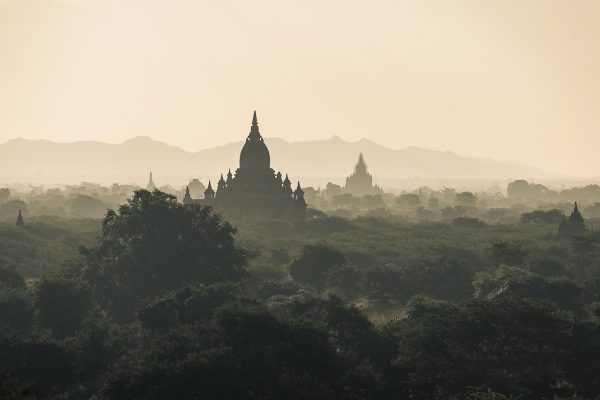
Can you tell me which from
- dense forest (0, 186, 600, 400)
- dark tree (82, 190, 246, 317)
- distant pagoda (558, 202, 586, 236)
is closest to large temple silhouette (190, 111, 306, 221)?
distant pagoda (558, 202, 586, 236)

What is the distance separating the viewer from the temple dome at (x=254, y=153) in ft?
394

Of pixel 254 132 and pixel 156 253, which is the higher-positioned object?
pixel 254 132

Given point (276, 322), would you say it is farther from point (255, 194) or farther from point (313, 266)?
point (255, 194)

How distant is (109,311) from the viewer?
189 feet

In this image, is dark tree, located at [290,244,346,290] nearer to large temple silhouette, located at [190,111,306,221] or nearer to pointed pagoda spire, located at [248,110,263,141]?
large temple silhouette, located at [190,111,306,221]

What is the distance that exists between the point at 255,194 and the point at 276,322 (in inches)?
3169

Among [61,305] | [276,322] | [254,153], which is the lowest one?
[61,305]

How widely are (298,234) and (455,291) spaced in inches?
1581

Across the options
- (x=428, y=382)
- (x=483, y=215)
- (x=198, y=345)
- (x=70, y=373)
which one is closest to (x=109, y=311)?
(x=70, y=373)

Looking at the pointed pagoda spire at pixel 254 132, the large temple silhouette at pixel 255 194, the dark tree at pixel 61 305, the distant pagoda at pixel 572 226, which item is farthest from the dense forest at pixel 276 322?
the pointed pagoda spire at pixel 254 132

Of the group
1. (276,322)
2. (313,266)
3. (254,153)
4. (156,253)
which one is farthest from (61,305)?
(254,153)

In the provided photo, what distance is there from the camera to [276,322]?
3738 centimetres

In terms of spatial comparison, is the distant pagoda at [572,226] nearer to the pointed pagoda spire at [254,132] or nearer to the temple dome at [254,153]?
the temple dome at [254,153]

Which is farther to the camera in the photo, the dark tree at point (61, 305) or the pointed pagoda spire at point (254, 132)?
the pointed pagoda spire at point (254, 132)
